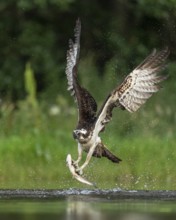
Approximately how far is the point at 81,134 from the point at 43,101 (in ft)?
22.8

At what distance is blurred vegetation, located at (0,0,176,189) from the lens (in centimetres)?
1711

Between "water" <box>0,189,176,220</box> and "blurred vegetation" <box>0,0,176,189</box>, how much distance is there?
0.99m

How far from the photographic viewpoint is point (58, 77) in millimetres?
23375

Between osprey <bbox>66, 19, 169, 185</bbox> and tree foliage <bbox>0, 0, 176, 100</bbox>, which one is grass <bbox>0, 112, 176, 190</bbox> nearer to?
osprey <bbox>66, 19, 169, 185</bbox>

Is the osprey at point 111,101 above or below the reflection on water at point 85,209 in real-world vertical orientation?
above

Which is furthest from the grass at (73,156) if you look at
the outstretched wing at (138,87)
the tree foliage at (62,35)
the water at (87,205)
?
the tree foliage at (62,35)

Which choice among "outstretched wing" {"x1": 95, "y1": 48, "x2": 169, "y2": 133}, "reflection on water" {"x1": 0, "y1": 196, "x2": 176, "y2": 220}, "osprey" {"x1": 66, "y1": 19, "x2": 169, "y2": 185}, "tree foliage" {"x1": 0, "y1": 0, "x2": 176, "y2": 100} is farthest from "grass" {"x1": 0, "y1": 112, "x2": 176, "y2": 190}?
"tree foliage" {"x1": 0, "y1": 0, "x2": 176, "y2": 100}

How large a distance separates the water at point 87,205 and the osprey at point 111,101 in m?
0.38

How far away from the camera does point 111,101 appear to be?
14531mm

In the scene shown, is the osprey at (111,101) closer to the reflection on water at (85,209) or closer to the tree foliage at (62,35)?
the reflection on water at (85,209)

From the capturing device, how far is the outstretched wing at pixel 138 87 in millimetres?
14531

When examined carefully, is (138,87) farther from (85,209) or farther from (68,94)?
(68,94)

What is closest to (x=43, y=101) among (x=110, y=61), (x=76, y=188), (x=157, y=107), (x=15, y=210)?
(x=110, y=61)

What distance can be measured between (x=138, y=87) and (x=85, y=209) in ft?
6.09
